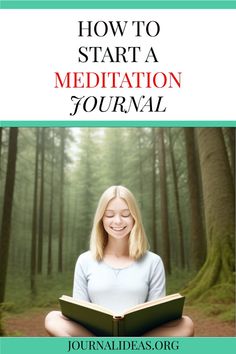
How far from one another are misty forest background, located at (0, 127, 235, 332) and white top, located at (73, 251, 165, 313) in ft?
8.37

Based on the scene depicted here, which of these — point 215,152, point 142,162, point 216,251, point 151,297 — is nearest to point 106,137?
point 142,162

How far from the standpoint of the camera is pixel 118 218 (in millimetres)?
3453

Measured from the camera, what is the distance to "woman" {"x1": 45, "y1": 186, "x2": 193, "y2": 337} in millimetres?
3164

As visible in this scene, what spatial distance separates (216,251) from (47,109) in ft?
10.2

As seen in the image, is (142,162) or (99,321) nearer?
(99,321)

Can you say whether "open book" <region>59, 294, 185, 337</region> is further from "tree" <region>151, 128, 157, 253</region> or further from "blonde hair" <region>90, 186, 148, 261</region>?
"tree" <region>151, 128, 157, 253</region>

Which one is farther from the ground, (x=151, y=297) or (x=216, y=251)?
(x=216, y=251)

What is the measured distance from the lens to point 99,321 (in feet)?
9.43

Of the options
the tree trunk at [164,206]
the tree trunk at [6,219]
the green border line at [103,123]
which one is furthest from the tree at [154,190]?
the green border line at [103,123]

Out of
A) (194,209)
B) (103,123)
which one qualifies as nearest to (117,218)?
(103,123)

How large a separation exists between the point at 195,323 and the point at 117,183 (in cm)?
246

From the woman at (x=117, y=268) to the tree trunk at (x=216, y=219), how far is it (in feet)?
8.48

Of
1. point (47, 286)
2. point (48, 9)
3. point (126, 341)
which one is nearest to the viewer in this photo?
point (126, 341)

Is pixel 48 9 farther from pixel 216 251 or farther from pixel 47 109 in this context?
pixel 216 251
